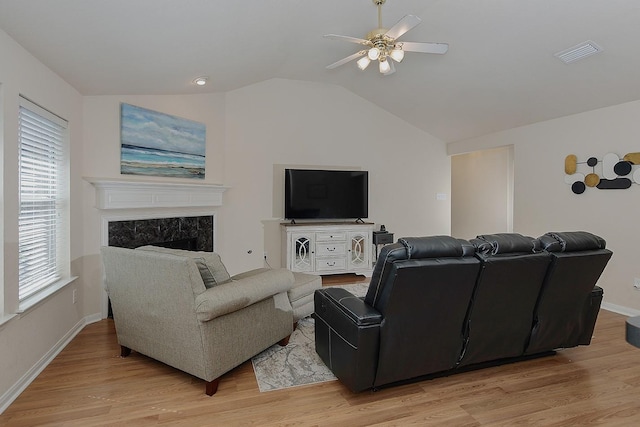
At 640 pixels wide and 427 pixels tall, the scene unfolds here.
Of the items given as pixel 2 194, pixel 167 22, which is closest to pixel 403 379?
pixel 2 194

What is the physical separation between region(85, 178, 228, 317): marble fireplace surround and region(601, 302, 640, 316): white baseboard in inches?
198

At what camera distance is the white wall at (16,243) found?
7.09 ft

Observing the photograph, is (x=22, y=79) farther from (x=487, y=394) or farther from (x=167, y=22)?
(x=487, y=394)

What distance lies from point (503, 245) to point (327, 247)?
3374 mm

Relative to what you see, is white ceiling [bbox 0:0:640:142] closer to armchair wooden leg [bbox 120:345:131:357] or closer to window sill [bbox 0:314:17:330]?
window sill [bbox 0:314:17:330]

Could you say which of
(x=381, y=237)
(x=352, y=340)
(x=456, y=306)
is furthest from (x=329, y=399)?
(x=381, y=237)

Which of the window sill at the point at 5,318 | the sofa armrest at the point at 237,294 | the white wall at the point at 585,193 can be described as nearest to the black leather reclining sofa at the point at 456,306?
the sofa armrest at the point at 237,294

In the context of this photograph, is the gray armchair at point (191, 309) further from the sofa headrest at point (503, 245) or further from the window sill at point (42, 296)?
the sofa headrest at point (503, 245)

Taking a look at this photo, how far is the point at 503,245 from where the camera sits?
2195mm

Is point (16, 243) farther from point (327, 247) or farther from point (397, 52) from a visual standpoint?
point (327, 247)

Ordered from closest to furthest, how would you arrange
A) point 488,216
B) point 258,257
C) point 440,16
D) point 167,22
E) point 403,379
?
point 403,379 → point 167,22 → point 440,16 → point 258,257 → point 488,216

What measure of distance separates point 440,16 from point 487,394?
339 centimetres

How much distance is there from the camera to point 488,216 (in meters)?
6.88

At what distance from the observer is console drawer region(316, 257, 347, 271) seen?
537 cm
